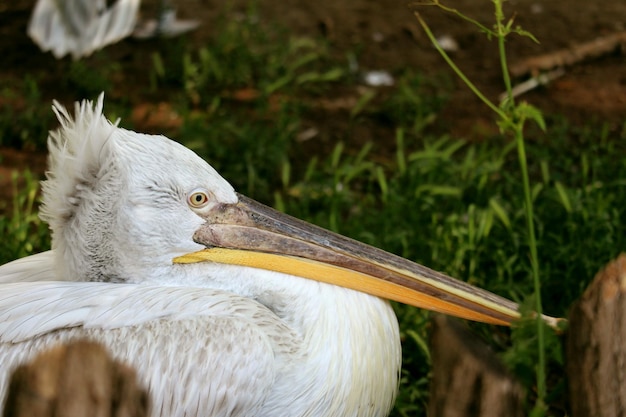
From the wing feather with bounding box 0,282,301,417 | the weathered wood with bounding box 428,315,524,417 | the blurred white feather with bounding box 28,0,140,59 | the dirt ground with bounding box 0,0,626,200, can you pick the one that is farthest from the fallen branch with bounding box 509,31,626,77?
the weathered wood with bounding box 428,315,524,417

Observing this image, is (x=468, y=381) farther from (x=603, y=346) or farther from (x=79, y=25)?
(x=79, y=25)

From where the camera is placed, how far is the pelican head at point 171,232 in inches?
102

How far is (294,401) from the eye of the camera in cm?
241

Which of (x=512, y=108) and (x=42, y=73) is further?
(x=42, y=73)

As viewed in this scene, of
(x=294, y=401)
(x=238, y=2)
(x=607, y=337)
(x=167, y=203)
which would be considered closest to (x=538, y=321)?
(x=607, y=337)

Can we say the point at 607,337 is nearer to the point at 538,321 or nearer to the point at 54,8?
the point at 538,321

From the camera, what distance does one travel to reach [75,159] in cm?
260

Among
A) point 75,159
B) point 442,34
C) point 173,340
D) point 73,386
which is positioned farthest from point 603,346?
point 442,34

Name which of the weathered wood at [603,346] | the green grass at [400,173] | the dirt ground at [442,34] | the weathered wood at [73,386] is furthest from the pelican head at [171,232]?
the dirt ground at [442,34]

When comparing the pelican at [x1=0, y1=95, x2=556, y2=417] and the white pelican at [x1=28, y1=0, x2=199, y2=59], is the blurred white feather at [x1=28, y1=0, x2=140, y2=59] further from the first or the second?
the pelican at [x1=0, y1=95, x2=556, y2=417]

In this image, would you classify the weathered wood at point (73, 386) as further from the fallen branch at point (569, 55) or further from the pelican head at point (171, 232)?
the fallen branch at point (569, 55)

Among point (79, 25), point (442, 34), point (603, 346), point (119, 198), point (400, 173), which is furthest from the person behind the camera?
point (442, 34)

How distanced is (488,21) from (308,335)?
394cm

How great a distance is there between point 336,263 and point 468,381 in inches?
51.4
